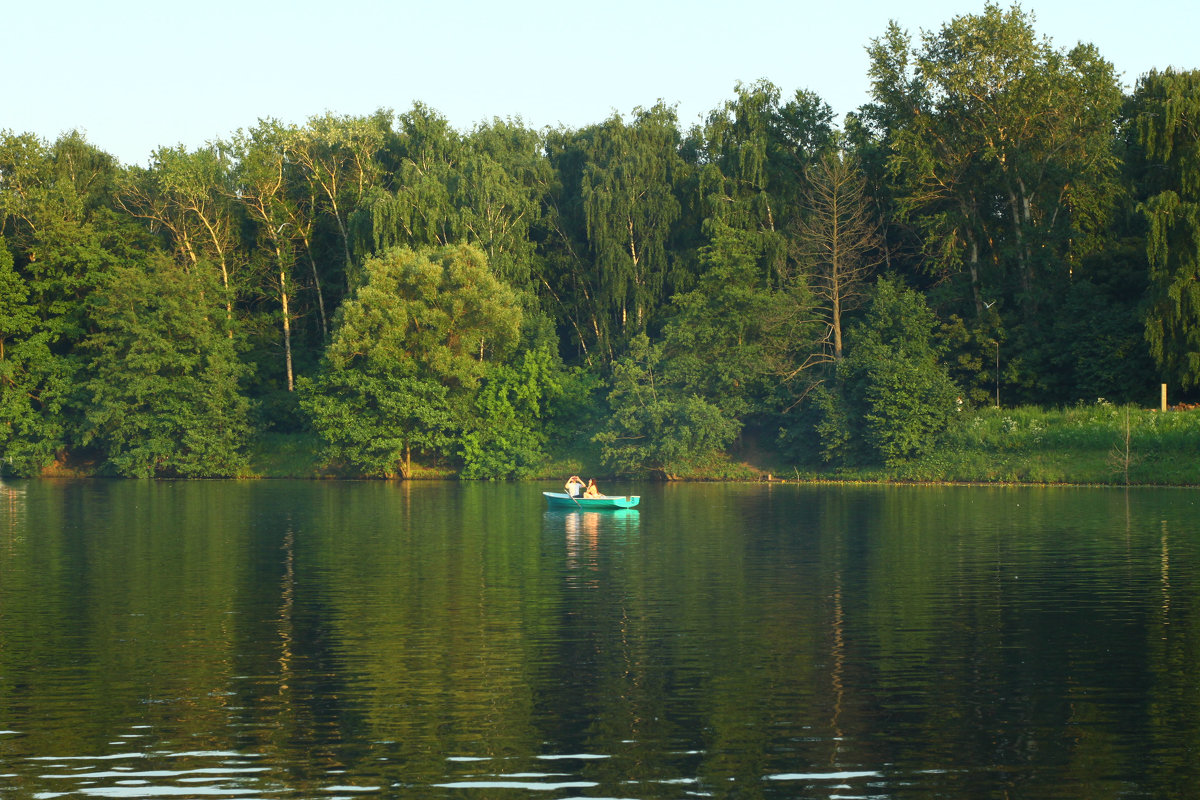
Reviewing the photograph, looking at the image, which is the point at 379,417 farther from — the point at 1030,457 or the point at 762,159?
the point at 1030,457

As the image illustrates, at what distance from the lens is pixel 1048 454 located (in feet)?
203

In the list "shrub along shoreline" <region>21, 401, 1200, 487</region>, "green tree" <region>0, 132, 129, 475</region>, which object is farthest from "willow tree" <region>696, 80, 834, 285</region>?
"green tree" <region>0, 132, 129, 475</region>

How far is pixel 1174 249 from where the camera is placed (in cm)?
6147

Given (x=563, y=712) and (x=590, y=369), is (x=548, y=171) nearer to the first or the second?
(x=590, y=369)

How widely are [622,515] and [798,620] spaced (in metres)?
25.1

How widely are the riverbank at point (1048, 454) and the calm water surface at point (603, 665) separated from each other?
23.8 m

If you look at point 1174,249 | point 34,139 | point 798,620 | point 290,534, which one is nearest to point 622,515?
point 290,534

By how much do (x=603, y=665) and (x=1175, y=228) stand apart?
53.3 m

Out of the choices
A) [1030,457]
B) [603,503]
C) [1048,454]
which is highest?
[1048,454]

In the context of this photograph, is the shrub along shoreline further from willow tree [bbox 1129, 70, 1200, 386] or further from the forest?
willow tree [bbox 1129, 70, 1200, 386]

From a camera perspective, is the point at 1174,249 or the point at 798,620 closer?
the point at 798,620

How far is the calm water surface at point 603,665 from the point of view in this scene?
519 inches

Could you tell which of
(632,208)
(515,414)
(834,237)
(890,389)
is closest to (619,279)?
(632,208)

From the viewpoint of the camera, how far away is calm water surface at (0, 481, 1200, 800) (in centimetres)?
1317
